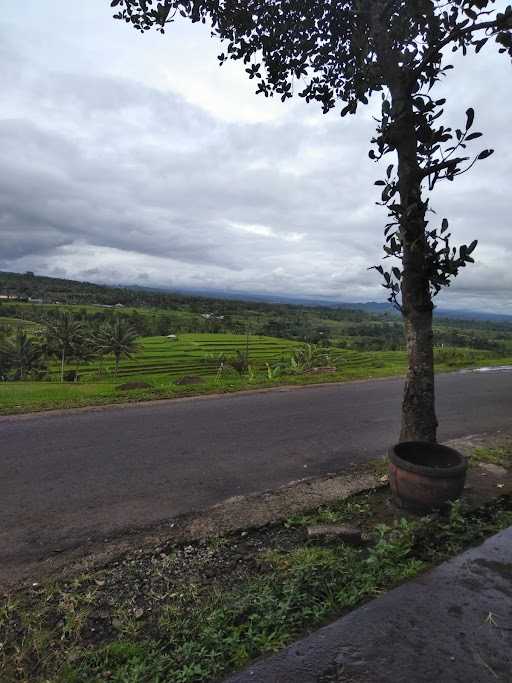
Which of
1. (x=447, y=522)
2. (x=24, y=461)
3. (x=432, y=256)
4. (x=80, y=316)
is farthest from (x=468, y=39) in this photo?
(x=80, y=316)

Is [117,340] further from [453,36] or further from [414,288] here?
[453,36]

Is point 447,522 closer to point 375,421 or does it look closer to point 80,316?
point 375,421

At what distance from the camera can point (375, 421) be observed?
7.50m

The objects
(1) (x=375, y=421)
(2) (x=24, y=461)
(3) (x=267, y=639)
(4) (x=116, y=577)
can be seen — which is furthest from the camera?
(1) (x=375, y=421)

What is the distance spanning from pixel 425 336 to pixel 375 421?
150 inches

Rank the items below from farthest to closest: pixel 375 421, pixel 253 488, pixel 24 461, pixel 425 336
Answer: pixel 375 421, pixel 24 461, pixel 253 488, pixel 425 336

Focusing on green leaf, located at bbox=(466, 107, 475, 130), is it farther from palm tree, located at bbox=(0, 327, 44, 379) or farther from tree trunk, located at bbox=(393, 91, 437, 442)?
palm tree, located at bbox=(0, 327, 44, 379)

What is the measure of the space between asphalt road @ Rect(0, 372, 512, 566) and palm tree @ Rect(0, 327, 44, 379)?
45614mm

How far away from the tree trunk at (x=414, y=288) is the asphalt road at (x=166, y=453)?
1.39m

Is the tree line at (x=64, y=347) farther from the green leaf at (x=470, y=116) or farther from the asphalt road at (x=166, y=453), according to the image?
the green leaf at (x=470, y=116)

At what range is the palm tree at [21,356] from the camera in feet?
155

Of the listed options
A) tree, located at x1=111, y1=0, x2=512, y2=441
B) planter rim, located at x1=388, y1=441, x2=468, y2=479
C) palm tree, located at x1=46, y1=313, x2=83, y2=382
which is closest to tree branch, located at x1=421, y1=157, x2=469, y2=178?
tree, located at x1=111, y1=0, x2=512, y2=441

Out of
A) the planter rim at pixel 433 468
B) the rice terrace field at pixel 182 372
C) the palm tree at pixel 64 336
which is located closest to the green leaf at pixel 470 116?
the planter rim at pixel 433 468

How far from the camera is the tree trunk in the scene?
3.68m
